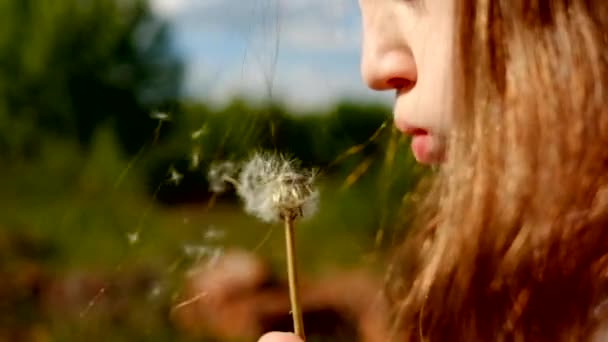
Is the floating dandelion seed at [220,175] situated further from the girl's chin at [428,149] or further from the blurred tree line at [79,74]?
the blurred tree line at [79,74]

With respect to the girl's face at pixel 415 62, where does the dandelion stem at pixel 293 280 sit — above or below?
below

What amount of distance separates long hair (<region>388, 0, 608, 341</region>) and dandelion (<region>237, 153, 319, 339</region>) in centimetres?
7

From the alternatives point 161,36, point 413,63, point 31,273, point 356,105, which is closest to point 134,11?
point 161,36

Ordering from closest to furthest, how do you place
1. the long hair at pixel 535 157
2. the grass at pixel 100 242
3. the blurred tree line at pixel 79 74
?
1. the long hair at pixel 535 157
2. the grass at pixel 100 242
3. the blurred tree line at pixel 79 74

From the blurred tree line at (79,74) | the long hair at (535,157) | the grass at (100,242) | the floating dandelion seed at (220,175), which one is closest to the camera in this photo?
the long hair at (535,157)

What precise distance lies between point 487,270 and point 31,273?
906mm

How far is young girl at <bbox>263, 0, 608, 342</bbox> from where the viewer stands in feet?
1.26

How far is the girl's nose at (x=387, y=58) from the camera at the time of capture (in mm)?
419

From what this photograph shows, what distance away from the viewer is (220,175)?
57 cm

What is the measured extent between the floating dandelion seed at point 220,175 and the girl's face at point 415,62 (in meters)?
0.14

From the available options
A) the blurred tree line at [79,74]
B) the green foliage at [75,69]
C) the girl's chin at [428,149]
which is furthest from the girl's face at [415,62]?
the green foliage at [75,69]

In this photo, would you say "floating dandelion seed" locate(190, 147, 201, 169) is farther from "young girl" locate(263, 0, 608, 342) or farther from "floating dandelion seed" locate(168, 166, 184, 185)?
"young girl" locate(263, 0, 608, 342)

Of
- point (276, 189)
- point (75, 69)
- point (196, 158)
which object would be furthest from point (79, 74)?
point (276, 189)

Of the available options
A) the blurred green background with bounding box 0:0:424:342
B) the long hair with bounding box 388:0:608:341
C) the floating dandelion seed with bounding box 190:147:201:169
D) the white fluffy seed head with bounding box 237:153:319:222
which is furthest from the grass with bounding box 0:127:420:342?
the long hair with bounding box 388:0:608:341
